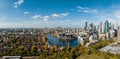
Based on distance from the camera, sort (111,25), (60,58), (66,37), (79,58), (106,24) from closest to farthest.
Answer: (60,58) < (79,58) < (66,37) < (106,24) < (111,25)

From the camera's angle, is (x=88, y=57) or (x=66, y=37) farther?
(x=66, y=37)

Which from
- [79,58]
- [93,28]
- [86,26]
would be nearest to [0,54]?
[79,58]

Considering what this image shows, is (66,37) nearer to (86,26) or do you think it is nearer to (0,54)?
(86,26)

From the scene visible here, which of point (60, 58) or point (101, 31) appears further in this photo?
point (101, 31)

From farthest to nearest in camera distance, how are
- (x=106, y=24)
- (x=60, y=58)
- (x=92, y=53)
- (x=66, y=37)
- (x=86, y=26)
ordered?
(x=86, y=26), (x=106, y=24), (x=66, y=37), (x=92, y=53), (x=60, y=58)

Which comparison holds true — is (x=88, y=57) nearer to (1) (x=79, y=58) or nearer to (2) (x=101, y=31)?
(1) (x=79, y=58)

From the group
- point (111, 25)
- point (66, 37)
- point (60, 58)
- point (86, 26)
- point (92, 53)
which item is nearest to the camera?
point (60, 58)

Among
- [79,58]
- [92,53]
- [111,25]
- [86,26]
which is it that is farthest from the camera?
[86,26]

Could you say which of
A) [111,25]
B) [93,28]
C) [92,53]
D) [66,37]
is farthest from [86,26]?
[92,53]

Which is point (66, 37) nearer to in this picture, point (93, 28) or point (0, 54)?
point (93, 28)
